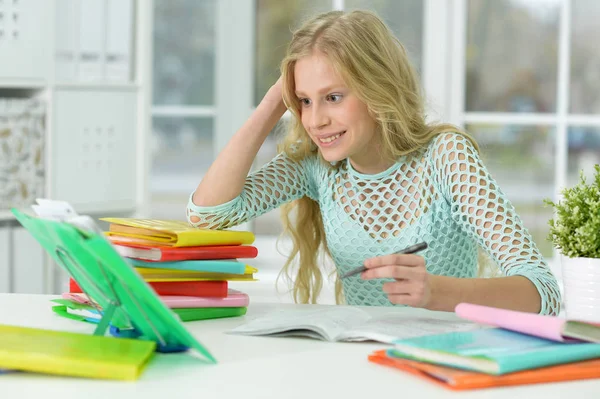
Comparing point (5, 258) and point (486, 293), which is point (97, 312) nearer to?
point (486, 293)

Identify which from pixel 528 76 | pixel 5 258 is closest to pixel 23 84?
pixel 5 258

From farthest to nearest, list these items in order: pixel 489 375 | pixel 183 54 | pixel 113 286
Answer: pixel 183 54, pixel 113 286, pixel 489 375

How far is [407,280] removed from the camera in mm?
1353

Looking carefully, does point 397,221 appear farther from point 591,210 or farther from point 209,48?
point 209,48

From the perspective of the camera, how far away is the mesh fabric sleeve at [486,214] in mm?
1574

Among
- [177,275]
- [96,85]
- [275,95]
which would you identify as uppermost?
[96,85]

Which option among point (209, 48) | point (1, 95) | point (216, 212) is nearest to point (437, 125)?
point (216, 212)

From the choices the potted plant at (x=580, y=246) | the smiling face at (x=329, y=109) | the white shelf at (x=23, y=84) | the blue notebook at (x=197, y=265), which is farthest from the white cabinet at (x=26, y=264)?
the potted plant at (x=580, y=246)

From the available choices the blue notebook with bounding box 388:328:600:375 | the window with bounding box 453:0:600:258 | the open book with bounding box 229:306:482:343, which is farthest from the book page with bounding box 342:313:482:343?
the window with bounding box 453:0:600:258

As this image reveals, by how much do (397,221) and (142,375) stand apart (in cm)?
94

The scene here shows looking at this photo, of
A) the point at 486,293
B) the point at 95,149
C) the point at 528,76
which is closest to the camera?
the point at 486,293

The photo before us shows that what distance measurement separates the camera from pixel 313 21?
1.87m

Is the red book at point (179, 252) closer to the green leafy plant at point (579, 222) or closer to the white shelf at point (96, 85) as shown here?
the green leafy plant at point (579, 222)

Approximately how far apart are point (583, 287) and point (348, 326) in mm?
368
